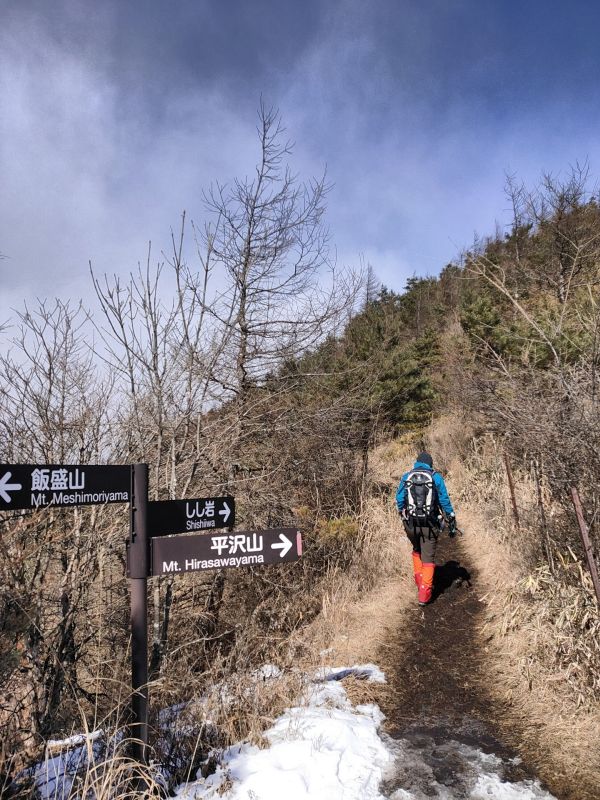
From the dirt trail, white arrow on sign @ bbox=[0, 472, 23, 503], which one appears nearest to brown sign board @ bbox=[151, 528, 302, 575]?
white arrow on sign @ bbox=[0, 472, 23, 503]

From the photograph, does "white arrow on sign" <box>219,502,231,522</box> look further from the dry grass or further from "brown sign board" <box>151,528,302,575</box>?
the dry grass

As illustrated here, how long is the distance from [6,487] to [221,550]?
1199 mm

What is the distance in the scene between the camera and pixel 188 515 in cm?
334

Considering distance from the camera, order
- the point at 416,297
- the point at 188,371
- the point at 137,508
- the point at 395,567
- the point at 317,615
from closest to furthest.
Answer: the point at 137,508 < the point at 188,371 < the point at 317,615 < the point at 395,567 < the point at 416,297

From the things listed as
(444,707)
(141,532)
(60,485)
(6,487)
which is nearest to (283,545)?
(141,532)

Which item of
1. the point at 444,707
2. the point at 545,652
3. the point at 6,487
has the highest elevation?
the point at 6,487

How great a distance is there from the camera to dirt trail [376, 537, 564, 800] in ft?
11.3

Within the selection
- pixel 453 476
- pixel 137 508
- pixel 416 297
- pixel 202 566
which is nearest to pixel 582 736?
pixel 202 566

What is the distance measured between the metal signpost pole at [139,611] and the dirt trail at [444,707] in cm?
151

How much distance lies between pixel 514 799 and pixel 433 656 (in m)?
2.45

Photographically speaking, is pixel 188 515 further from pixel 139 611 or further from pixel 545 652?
pixel 545 652

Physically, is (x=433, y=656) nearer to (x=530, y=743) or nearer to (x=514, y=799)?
(x=530, y=743)

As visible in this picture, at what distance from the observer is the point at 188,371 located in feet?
17.3

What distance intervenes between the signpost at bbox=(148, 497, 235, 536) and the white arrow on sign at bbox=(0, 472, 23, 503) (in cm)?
71
